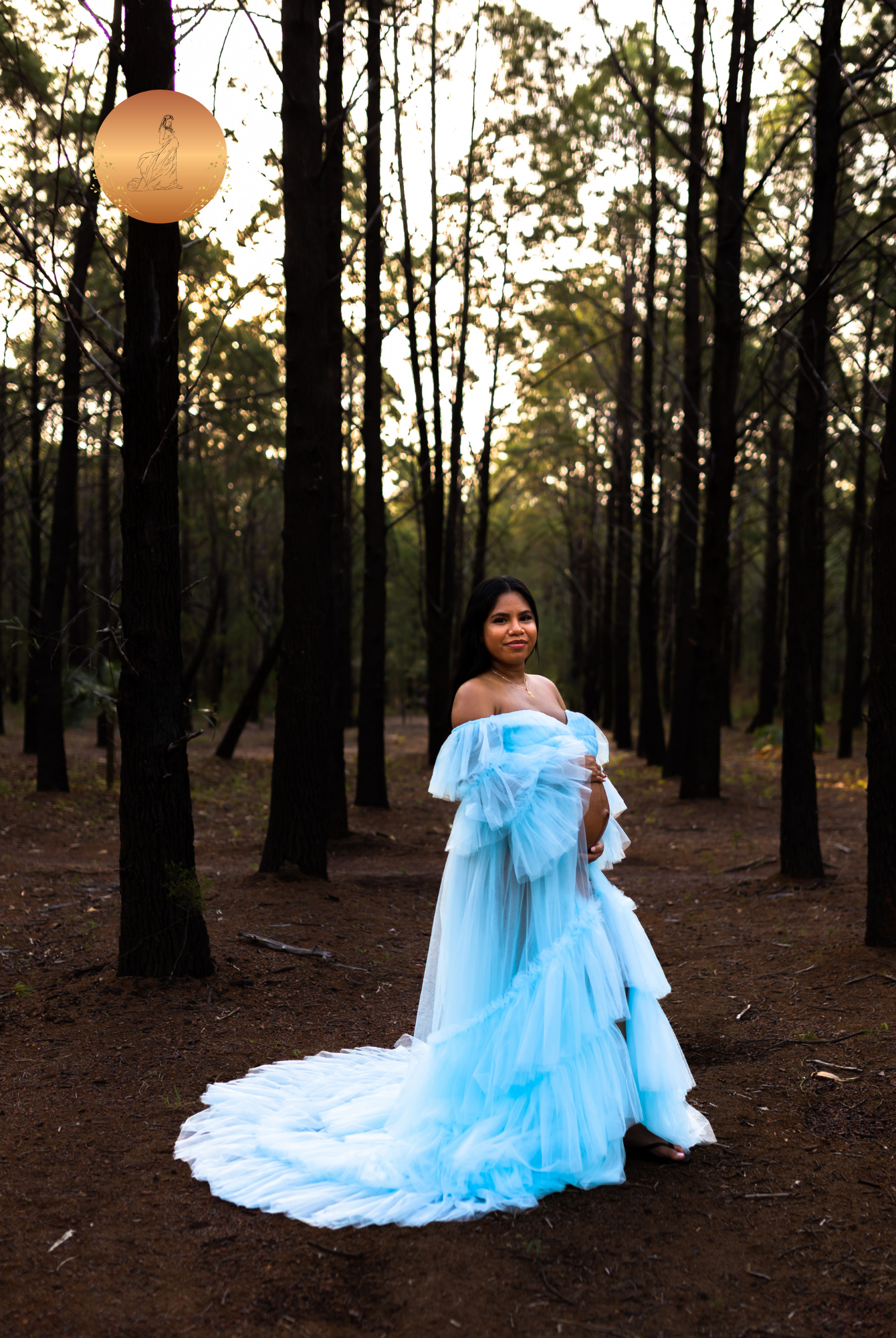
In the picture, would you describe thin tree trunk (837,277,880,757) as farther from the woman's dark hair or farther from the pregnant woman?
the pregnant woman

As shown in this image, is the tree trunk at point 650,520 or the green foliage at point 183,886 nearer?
the green foliage at point 183,886

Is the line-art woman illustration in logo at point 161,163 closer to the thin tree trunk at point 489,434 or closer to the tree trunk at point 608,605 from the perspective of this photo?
the thin tree trunk at point 489,434

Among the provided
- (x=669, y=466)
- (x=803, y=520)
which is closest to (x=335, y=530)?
(x=803, y=520)

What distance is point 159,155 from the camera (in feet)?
13.5

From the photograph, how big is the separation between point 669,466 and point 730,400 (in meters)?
13.6

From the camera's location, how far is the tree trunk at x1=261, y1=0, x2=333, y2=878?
7.64 metres

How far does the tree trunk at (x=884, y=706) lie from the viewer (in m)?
5.53

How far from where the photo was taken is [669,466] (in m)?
25.4

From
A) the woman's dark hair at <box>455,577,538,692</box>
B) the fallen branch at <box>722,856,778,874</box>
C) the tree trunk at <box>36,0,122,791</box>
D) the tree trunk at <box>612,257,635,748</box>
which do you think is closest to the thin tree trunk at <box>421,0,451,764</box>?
the tree trunk at <box>612,257,635,748</box>

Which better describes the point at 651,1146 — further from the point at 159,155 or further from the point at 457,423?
the point at 457,423

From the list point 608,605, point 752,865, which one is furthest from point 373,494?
point 608,605

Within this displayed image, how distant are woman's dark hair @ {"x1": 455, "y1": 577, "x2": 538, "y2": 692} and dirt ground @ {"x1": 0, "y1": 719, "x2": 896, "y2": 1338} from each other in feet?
5.93

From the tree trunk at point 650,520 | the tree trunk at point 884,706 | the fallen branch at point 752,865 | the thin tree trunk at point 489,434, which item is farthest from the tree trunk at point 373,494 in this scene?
the tree trunk at point 884,706

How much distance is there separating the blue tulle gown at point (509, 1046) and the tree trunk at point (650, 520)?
12934mm
